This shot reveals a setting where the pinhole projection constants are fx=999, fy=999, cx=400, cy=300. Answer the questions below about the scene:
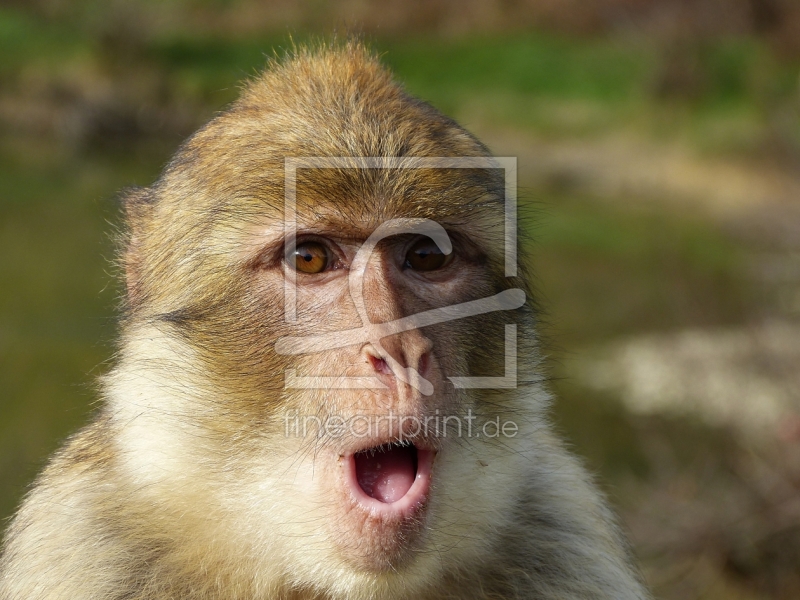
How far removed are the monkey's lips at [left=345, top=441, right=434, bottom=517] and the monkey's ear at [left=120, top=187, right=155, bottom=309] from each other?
86 centimetres

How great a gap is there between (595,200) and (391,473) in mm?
15101

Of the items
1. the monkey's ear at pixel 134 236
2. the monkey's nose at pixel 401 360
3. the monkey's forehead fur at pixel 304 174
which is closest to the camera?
the monkey's nose at pixel 401 360

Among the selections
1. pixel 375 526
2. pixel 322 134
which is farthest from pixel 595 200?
pixel 375 526

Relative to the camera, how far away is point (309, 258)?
259 cm

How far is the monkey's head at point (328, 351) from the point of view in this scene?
7.67 ft

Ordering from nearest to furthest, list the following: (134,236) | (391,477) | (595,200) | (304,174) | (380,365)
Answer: (380,365) → (391,477) → (304,174) → (134,236) → (595,200)

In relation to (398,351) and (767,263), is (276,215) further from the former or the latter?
(767,263)

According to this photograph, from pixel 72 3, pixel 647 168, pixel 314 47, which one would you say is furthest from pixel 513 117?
pixel 314 47

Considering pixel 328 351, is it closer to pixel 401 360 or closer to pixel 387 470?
pixel 401 360

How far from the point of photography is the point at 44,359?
9812mm

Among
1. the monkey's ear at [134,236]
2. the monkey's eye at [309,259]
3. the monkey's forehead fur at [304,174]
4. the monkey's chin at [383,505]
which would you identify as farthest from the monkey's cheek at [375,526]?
the monkey's ear at [134,236]

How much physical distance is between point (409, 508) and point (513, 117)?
17.6 m

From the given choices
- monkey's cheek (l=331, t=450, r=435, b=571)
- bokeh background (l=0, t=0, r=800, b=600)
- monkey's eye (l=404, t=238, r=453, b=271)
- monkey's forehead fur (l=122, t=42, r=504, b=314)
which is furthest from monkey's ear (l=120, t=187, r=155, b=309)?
monkey's cheek (l=331, t=450, r=435, b=571)

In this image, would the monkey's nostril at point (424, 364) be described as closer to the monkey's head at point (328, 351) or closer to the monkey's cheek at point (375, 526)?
the monkey's head at point (328, 351)
